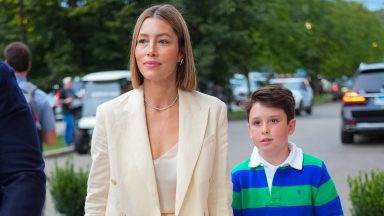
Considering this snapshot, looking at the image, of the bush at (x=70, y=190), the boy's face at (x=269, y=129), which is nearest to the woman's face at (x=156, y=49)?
the boy's face at (x=269, y=129)

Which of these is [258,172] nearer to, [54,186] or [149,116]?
[149,116]

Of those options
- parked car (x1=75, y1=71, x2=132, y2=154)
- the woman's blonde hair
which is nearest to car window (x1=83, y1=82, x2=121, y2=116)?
parked car (x1=75, y1=71, x2=132, y2=154)

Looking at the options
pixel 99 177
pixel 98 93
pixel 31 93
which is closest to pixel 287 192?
pixel 99 177

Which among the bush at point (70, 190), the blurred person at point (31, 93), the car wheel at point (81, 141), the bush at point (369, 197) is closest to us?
the bush at point (369, 197)

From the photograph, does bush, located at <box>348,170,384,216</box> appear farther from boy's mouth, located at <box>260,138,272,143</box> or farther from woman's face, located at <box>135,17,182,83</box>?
woman's face, located at <box>135,17,182,83</box>

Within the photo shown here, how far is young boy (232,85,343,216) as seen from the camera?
3.04 meters

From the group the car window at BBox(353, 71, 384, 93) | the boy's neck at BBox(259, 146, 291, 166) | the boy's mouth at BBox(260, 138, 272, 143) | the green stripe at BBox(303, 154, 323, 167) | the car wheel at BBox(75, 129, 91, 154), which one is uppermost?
the boy's mouth at BBox(260, 138, 272, 143)

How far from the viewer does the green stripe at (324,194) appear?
3.04 meters

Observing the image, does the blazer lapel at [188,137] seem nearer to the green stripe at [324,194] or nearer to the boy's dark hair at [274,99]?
the boy's dark hair at [274,99]

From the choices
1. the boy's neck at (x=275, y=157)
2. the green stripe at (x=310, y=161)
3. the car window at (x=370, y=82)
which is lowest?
the car window at (x=370, y=82)

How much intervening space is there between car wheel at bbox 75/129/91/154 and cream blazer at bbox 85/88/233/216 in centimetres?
1342

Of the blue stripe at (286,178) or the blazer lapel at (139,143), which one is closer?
the blazer lapel at (139,143)

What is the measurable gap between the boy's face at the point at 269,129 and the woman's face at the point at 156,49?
534 mm

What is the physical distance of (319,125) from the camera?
75.0 ft
